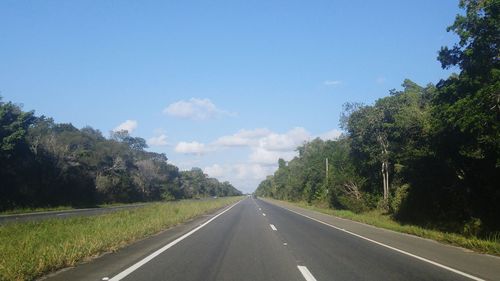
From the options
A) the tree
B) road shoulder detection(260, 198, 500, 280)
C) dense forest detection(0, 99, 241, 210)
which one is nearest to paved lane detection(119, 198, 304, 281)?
road shoulder detection(260, 198, 500, 280)

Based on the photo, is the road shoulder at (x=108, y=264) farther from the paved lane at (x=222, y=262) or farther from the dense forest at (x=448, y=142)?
the dense forest at (x=448, y=142)

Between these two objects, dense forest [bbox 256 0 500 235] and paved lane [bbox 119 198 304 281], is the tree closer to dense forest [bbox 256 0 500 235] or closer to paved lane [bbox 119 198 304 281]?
dense forest [bbox 256 0 500 235]

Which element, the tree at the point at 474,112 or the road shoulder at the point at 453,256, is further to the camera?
the tree at the point at 474,112

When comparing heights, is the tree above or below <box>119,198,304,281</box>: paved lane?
above

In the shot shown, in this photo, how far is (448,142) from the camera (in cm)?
2428

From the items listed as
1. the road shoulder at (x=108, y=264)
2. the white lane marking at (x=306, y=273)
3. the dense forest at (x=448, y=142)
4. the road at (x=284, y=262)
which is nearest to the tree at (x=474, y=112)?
the dense forest at (x=448, y=142)

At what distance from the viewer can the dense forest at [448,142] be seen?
67.4ft

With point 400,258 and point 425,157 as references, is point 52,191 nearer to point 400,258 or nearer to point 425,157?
point 425,157

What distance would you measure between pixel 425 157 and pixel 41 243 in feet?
73.1

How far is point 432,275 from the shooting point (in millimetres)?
10047

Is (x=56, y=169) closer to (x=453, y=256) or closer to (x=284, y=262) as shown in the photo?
(x=284, y=262)

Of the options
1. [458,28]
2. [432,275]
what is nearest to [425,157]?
[458,28]

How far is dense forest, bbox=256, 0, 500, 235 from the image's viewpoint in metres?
20.5

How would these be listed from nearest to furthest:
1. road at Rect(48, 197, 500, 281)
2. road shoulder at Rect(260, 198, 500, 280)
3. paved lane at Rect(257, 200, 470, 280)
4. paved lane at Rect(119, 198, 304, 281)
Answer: paved lane at Rect(119, 198, 304, 281)
road at Rect(48, 197, 500, 281)
paved lane at Rect(257, 200, 470, 280)
road shoulder at Rect(260, 198, 500, 280)
